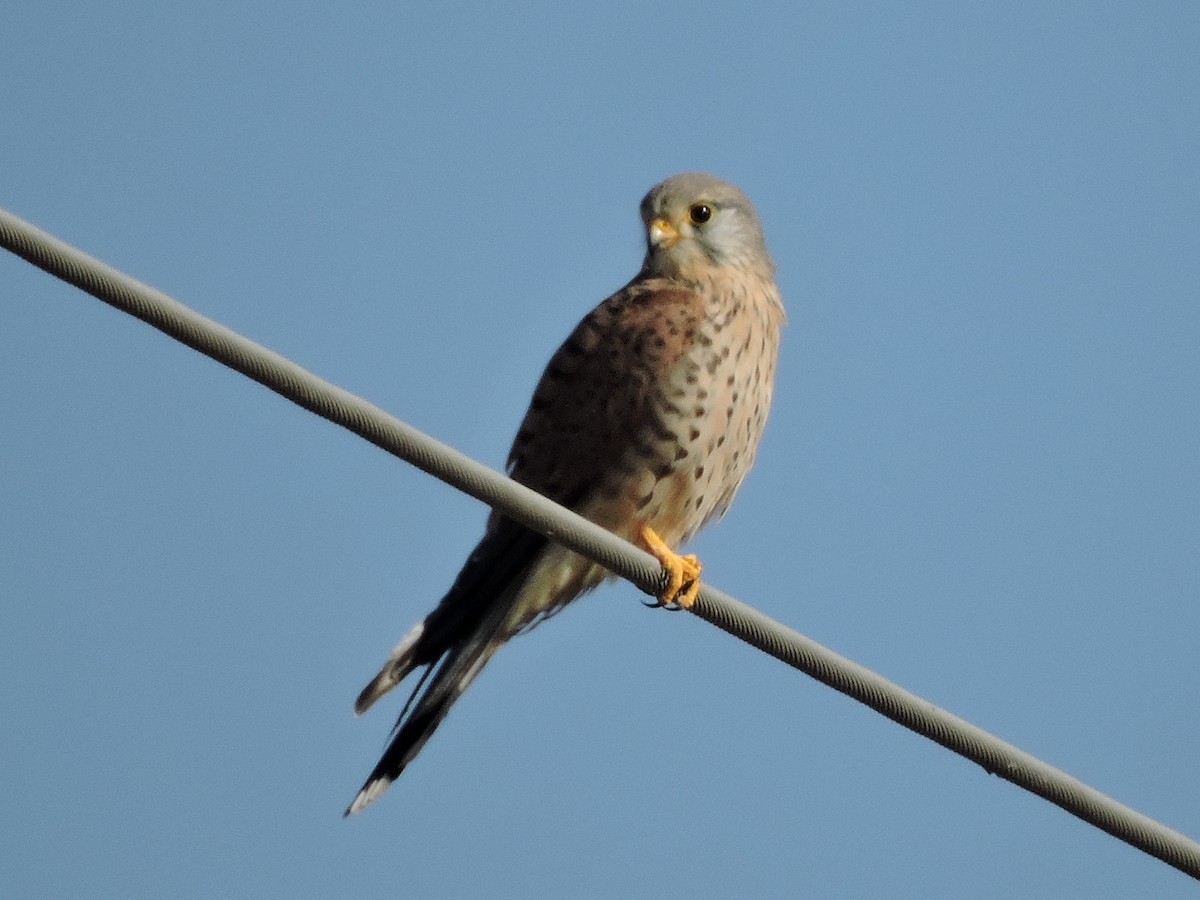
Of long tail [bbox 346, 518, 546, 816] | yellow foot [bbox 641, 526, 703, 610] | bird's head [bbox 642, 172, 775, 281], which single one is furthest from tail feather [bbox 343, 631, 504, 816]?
bird's head [bbox 642, 172, 775, 281]

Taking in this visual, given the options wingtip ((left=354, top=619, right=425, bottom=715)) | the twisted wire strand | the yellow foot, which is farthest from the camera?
wingtip ((left=354, top=619, right=425, bottom=715))

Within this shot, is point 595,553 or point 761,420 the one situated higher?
point 761,420

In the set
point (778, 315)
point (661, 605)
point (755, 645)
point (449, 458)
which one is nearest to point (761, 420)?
point (778, 315)

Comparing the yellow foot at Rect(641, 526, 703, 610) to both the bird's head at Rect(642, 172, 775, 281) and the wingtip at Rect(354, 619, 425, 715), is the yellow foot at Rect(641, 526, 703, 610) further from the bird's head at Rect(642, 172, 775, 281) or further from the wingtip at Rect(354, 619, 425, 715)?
the bird's head at Rect(642, 172, 775, 281)

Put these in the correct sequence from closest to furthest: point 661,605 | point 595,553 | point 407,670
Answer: point 595,553, point 661,605, point 407,670

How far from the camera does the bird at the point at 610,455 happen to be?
4496 mm

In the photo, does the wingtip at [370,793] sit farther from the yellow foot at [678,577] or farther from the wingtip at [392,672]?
the yellow foot at [678,577]

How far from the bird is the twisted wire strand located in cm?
127

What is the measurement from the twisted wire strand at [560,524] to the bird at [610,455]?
127 cm

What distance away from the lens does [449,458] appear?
2754mm

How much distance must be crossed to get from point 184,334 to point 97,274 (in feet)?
0.48

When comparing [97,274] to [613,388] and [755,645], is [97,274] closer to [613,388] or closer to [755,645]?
[755,645]

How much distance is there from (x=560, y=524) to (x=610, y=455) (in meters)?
1.63

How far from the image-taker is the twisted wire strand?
101 inches
